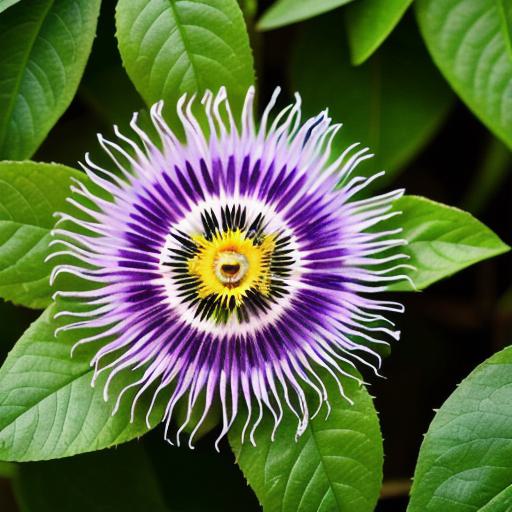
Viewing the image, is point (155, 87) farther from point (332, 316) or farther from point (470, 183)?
point (470, 183)

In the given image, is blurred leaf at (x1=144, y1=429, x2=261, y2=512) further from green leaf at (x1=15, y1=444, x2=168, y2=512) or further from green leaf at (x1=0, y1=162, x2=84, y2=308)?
green leaf at (x1=0, y1=162, x2=84, y2=308)

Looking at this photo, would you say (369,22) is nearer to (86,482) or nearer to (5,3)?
(5,3)

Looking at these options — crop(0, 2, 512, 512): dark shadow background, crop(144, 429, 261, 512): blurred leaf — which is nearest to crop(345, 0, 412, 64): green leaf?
crop(0, 2, 512, 512): dark shadow background

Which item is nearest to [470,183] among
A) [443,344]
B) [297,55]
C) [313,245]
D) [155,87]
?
[443,344]

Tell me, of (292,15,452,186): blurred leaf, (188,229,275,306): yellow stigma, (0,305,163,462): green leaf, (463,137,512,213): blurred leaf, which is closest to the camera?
(0,305,163,462): green leaf

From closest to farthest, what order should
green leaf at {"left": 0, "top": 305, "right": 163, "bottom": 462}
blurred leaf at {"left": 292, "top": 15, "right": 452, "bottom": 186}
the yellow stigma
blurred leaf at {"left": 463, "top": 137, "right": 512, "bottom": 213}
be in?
green leaf at {"left": 0, "top": 305, "right": 163, "bottom": 462} < the yellow stigma < blurred leaf at {"left": 292, "top": 15, "right": 452, "bottom": 186} < blurred leaf at {"left": 463, "top": 137, "right": 512, "bottom": 213}

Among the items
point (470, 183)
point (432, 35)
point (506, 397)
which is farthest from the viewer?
point (470, 183)
